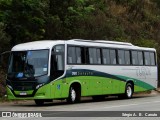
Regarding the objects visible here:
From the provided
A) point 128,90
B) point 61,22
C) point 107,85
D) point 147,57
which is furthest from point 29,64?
point 147,57

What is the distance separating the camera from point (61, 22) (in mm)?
34250

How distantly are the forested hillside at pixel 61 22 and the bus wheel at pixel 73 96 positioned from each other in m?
5.70

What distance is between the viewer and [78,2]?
34.7 metres

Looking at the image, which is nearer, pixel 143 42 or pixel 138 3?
pixel 143 42

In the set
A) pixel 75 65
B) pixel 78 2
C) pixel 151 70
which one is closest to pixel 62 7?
pixel 78 2

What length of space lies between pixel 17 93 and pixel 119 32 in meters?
20.7

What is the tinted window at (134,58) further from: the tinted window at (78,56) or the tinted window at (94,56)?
the tinted window at (78,56)

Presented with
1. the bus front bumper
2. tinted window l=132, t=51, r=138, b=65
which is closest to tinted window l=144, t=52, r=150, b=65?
tinted window l=132, t=51, r=138, b=65

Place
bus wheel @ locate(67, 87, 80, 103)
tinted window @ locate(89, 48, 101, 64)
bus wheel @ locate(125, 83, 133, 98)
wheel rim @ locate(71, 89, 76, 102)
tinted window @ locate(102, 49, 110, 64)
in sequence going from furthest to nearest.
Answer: bus wheel @ locate(125, 83, 133, 98)
tinted window @ locate(102, 49, 110, 64)
tinted window @ locate(89, 48, 101, 64)
wheel rim @ locate(71, 89, 76, 102)
bus wheel @ locate(67, 87, 80, 103)

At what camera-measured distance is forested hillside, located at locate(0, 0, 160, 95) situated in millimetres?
30188

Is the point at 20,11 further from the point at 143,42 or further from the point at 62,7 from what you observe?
the point at 143,42

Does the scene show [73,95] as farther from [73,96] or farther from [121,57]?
[121,57]

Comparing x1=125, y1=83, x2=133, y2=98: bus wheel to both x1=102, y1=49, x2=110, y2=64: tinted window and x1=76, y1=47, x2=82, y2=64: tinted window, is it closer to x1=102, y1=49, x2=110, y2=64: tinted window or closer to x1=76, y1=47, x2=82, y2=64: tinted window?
x1=102, y1=49, x2=110, y2=64: tinted window

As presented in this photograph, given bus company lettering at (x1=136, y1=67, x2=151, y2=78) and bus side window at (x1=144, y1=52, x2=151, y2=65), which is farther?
bus side window at (x1=144, y1=52, x2=151, y2=65)
